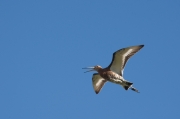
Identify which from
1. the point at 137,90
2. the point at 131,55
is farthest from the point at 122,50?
the point at 137,90

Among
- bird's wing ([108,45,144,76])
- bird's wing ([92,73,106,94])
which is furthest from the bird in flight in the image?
bird's wing ([92,73,106,94])

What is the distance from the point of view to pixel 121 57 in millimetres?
22734

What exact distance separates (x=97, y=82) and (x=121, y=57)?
276 centimetres

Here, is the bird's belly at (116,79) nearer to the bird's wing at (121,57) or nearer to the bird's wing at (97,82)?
the bird's wing at (121,57)

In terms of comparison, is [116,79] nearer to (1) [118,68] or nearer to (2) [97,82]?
(1) [118,68]

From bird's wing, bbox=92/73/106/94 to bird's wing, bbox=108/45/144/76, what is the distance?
156cm

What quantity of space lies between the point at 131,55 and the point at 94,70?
256cm

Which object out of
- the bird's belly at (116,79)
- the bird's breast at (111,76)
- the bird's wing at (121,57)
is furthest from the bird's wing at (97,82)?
the bird's belly at (116,79)

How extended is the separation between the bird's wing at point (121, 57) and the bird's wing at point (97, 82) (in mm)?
1562

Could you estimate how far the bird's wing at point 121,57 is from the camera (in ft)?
A: 72.7

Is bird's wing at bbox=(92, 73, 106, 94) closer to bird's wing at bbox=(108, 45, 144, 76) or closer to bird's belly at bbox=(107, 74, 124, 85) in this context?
bird's wing at bbox=(108, 45, 144, 76)

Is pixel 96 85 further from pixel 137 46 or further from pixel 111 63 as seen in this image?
pixel 137 46

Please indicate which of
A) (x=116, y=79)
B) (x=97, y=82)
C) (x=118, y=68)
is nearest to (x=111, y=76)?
(x=116, y=79)

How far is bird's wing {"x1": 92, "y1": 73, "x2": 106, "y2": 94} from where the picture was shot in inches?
967
